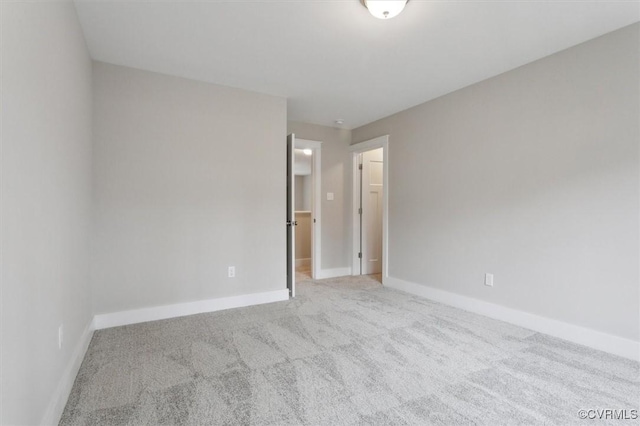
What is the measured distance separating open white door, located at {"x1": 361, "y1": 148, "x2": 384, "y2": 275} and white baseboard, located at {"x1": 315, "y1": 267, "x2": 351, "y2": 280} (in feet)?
0.94

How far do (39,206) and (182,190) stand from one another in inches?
69.0

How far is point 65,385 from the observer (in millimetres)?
1764

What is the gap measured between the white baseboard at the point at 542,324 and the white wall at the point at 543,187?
53 millimetres

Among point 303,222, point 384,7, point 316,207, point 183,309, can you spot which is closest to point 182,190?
point 183,309

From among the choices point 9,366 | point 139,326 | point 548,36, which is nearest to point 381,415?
point 9,366

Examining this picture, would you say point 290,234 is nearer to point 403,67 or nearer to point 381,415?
point 403,67

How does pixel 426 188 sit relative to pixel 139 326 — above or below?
above

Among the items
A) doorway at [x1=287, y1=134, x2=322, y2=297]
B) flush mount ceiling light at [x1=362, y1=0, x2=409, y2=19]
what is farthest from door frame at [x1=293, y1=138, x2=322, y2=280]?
flush mount ceiling light at [x1=362, y1=0, x2=409, y2=19]

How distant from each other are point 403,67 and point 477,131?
1.09 m

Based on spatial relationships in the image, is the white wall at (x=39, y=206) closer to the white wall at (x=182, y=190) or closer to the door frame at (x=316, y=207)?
the white wall at (x=182, y=190)

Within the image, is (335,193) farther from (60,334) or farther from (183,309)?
(60,334)

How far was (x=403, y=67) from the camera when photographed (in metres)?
2.93

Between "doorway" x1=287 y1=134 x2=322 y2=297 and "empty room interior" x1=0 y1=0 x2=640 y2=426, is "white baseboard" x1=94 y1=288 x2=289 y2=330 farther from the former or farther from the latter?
"doorway" x1=287 y1=134 x2=322 y2=297

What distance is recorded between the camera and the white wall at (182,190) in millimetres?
2857
